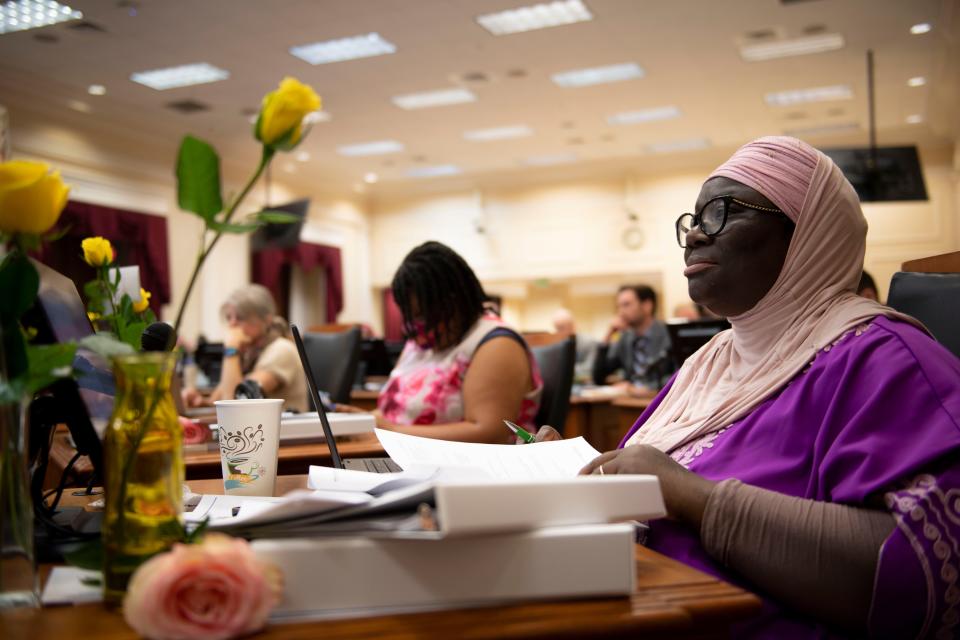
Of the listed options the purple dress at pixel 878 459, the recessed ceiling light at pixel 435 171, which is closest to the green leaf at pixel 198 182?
the purple dress at pixel 878 459

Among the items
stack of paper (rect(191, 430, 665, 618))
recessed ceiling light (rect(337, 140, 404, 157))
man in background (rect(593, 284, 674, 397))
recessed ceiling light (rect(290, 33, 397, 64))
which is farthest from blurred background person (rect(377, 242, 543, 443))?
recessed ceiling light (rect(337, 140, 404, 157))

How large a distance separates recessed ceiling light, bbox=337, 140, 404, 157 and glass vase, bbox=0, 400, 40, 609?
9.61 metres

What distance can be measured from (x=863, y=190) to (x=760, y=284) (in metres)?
7.33

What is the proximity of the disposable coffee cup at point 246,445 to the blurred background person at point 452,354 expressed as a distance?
1.06 meters

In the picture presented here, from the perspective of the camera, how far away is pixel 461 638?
0.60 meters

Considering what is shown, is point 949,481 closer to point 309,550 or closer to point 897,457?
point 897,457

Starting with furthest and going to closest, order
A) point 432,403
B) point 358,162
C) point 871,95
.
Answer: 1. point 358,162
2. point 871,95
3. point 432,403

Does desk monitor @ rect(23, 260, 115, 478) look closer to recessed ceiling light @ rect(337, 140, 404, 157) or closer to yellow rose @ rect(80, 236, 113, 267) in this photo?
yellow rose @ rect(80, 236, 113, 267)

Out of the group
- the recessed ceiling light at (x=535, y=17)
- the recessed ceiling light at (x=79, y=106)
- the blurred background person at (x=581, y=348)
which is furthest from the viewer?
the recessed ceiling light at (x=79, y=106)

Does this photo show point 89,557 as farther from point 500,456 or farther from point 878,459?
point 878,459

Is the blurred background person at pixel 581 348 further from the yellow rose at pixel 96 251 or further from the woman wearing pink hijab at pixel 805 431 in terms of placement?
the yellow rose at pixel 96 251

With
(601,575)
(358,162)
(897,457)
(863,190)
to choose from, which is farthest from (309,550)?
(358,162)

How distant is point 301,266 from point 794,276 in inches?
437

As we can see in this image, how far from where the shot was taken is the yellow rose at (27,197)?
25.2 inches
